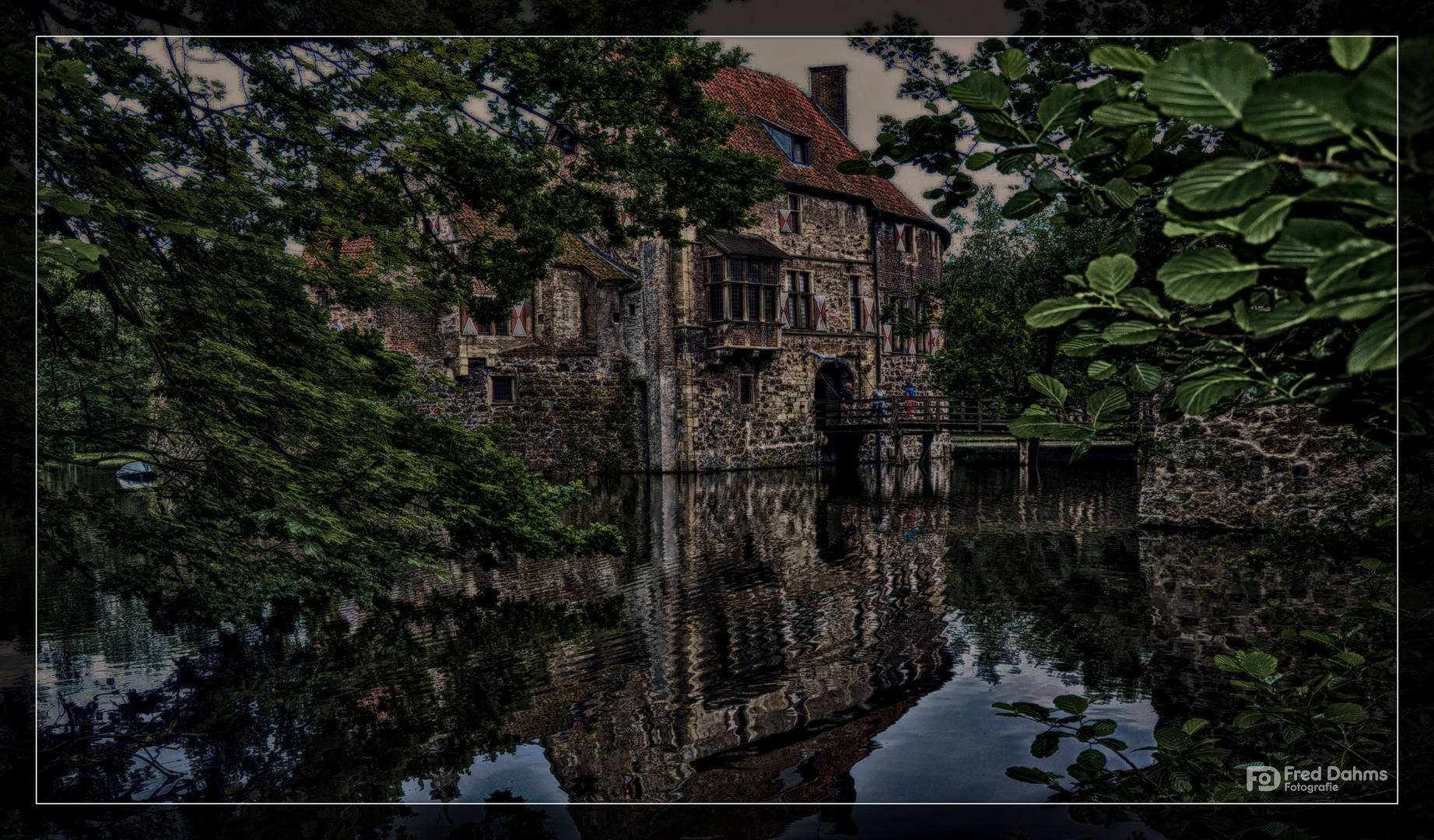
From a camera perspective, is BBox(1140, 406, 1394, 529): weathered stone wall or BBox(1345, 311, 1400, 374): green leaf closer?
BBox(1345, 311, 1400, 374): green leaf

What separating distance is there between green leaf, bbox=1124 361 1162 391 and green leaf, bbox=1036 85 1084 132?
1.61 ft

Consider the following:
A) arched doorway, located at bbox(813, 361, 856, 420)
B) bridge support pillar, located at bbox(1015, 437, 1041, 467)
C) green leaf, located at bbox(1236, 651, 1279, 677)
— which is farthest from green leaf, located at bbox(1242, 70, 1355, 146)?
bridge support pillar, located at bbox(1015, 437, 1041, 467)

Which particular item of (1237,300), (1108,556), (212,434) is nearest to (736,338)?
(212,434)

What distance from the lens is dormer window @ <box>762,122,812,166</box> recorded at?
3779 mm

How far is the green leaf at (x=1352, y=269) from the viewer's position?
962mm

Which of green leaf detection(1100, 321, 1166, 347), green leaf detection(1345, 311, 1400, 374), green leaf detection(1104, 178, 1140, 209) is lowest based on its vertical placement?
green leaf detection(1345, 311, 1400, 374)

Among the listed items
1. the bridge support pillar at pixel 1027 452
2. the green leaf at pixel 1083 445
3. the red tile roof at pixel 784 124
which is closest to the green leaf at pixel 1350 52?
the green leaf at pixel 1083 445

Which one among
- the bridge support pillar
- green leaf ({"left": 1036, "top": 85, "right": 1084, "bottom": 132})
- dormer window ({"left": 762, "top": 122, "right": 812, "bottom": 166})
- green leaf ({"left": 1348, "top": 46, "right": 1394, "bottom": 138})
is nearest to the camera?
green leaf ({"left": 1348, "top": 46, "right": 1394, "bottom": 138})

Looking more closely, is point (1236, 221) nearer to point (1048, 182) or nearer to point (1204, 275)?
point (1204, 275)

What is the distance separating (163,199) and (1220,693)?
532cm

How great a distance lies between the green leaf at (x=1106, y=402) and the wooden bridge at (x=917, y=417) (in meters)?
1.51

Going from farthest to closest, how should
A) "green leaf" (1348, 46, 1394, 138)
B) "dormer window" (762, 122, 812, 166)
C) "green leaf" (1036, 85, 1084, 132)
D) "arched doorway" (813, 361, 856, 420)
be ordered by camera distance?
"arched doorway" (813, 361, 856, 420) → "dormer window" (762, 122, 812, 166) → "green leaf" (1036, 85, 1084, 132) → "green leaf" (1348, 46, 1394, 138)

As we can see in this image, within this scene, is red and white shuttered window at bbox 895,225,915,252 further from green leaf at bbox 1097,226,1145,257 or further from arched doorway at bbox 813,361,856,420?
green leaf at bbox 1097,226,1145,257

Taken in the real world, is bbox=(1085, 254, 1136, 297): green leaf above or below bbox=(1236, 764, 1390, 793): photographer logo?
above
